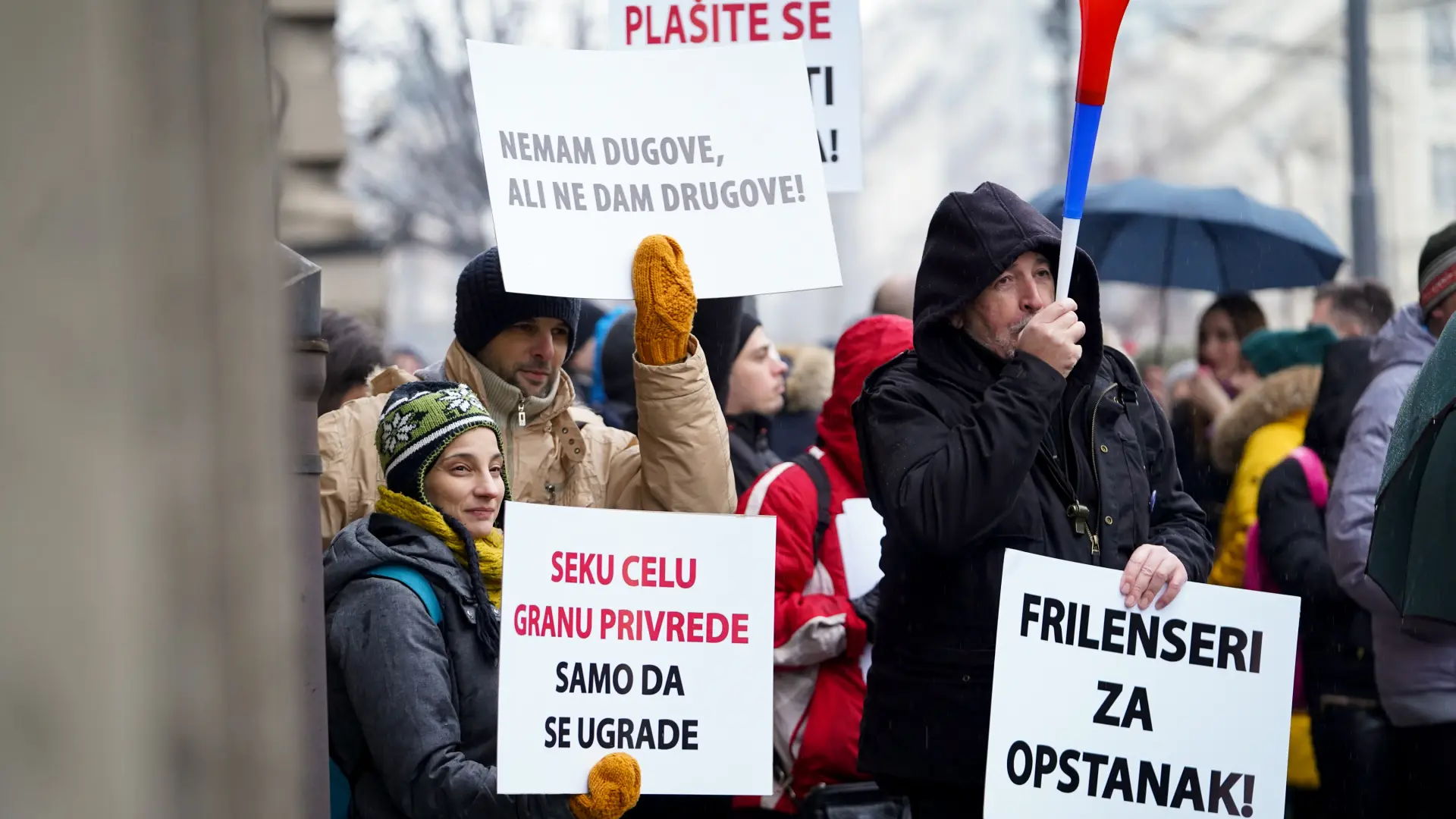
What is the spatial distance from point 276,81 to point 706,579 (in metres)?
2.25

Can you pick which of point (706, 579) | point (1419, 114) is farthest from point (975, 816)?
point (1419, 114)

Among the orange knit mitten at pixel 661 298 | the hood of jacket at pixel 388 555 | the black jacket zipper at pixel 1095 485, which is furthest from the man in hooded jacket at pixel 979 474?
the hood of jacket at pixel 388 555

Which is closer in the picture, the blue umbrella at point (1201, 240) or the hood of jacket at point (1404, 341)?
the hood of jacket at point (1404, 341)

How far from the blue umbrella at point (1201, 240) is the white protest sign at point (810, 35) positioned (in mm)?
3758

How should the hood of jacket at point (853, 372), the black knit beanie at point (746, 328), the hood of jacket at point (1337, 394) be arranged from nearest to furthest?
the hood of jacket at point (853, 372)
the hood of jacket at point (1337, 394)
the black knit beanie at point (746, 328)

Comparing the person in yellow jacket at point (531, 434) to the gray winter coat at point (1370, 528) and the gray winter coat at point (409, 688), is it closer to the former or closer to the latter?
the gray winter coat at point (409, 688)

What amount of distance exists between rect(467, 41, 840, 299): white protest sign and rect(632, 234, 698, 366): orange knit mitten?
2.1 inches

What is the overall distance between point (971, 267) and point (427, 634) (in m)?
1.26

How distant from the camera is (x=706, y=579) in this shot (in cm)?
330

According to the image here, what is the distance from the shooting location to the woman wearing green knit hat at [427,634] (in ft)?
10.5

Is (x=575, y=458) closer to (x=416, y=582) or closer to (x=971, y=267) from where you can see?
(x=416, y=582)

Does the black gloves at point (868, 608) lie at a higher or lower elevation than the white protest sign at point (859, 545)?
lower

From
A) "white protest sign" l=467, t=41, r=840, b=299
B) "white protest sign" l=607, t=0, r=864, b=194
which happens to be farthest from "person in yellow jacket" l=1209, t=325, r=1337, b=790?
"white protest sign" l=467, t=41, r=840, b=299

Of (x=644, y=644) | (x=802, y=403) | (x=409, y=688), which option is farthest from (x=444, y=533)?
(x=802, y=403)
